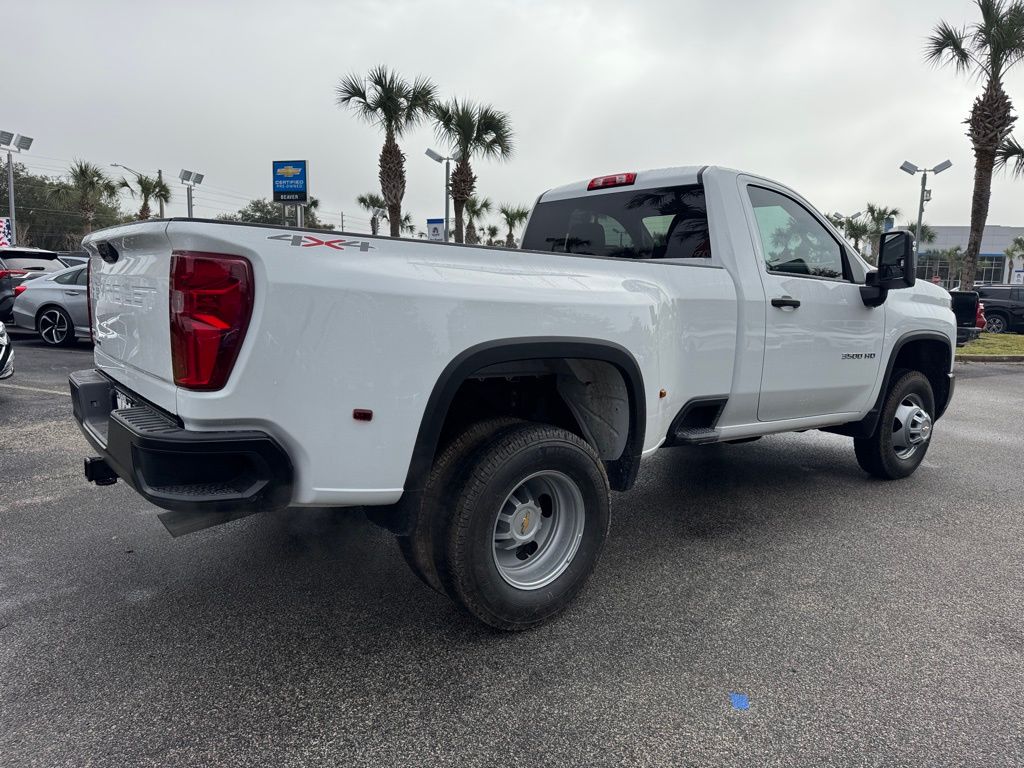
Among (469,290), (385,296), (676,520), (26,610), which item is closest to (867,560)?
(676,520)

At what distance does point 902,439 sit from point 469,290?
400cm

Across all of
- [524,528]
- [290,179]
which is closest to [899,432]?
[524,528]

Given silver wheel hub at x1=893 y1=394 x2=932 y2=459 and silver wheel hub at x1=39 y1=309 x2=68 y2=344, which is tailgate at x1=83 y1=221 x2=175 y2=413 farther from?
silver wheel hub at x1=39 y1=309 x2=68 y2=344

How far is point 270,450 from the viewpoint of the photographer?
214 cm

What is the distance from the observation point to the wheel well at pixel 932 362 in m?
5.09

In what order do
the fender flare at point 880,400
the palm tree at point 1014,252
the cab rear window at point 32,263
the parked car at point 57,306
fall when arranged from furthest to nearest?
the palm tree at point 1014,252
the cab rear window at point 32,263
the parked car at point 57,306
the fender flare at point 880,400

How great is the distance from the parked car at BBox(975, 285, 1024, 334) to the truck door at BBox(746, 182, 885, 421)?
69.5 ft

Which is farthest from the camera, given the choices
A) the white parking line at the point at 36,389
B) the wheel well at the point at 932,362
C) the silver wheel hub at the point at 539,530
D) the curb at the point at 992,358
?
the curb at the point at 992,358

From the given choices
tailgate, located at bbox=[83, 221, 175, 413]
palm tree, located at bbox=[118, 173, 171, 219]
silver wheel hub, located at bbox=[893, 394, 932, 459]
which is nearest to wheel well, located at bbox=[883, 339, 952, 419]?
silver wheel hub, located at bbox=[893, 394, 932, 459]

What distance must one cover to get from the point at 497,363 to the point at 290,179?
16020 mm

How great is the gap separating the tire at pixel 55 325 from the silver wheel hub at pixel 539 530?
11134 millimetres

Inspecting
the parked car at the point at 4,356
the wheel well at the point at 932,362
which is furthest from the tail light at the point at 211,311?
the parked car at the point at 4,356

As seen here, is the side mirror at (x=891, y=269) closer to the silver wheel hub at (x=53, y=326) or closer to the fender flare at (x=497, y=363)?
the fender flare at (x=497, y=363)

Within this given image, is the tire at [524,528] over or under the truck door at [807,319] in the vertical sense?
under
